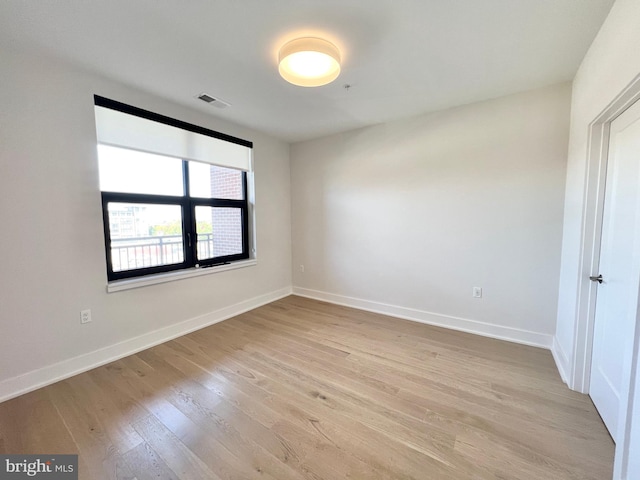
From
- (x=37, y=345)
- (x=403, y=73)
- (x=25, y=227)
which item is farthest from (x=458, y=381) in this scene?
(x=25, y=227)

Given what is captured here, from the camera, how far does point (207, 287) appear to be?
3135mm

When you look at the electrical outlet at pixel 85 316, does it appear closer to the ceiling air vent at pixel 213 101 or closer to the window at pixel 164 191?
the window at pixel 164 191

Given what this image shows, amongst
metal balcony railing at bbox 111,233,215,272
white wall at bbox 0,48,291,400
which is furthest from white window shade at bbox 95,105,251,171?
metal balcony railing at bbox 111,233,215,272

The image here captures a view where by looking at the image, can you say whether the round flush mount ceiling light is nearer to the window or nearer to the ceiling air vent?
the ceiling air vent

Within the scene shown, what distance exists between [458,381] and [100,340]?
121 inches

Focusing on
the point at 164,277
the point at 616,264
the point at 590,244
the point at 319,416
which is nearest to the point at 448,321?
the point at 590,244

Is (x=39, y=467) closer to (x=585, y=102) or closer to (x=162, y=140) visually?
(x=162, y=140)

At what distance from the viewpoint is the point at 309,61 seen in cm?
184

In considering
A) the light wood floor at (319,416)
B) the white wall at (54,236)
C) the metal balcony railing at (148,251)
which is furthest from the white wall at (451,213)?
the white wall at (54,236)

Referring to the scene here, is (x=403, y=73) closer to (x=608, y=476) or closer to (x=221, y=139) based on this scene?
(x=221, y=139)

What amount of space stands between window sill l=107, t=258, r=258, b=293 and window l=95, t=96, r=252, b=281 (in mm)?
98

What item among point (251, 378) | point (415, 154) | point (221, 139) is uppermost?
point (221, 139)

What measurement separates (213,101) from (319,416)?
3.00 m

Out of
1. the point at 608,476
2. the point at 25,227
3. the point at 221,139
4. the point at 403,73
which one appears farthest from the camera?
the point at 221,139
